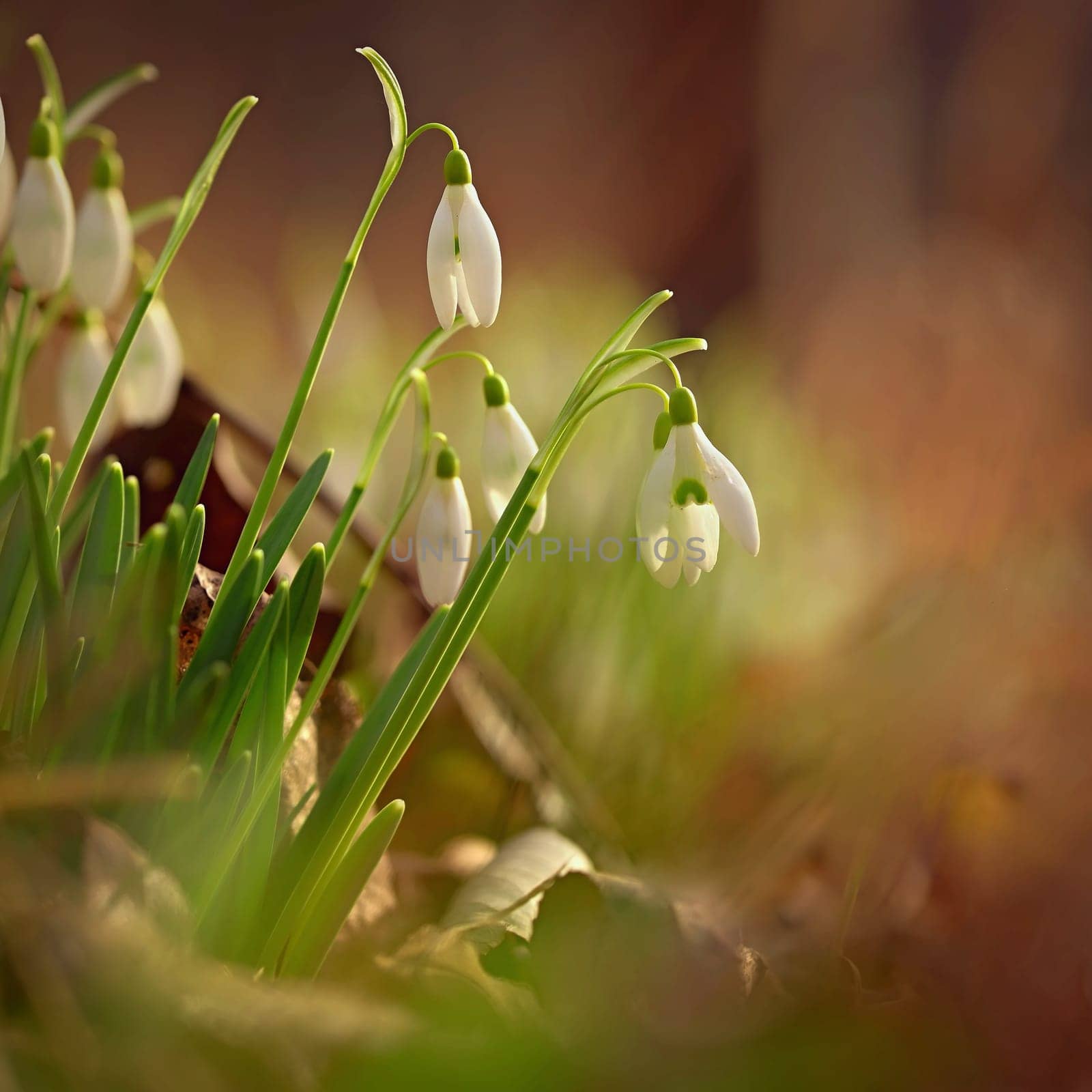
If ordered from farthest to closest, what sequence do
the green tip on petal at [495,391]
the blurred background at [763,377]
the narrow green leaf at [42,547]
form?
the blurred background at [763,377]
the green tip on petal at [495,391]
the narrow green leaf at [42,547]

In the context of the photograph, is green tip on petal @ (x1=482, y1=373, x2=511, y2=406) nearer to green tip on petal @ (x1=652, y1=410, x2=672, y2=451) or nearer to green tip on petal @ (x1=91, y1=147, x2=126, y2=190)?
green tip on petal @ (x1=652, y1=410, x2=672, y2=451)

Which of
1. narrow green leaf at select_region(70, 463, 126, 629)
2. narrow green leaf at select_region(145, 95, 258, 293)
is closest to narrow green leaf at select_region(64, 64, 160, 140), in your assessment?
narrow green leaf at select_region(145, 95, 258, 293)

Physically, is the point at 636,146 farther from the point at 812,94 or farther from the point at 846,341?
the point at 846,341

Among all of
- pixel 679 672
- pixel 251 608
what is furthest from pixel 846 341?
pixel 251 608

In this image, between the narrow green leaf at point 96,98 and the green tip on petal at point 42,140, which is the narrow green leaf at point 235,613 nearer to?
the green tip on petal at point 42,140

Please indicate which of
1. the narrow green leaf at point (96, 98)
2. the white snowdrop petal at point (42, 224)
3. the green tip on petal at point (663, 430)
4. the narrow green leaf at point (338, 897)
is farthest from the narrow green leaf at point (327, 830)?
the narrow green leaf at point (96, 98)
